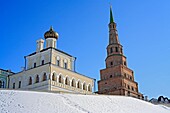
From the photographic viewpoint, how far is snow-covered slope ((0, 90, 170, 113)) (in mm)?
19531

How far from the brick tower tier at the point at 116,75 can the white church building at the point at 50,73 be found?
1275 centimetres

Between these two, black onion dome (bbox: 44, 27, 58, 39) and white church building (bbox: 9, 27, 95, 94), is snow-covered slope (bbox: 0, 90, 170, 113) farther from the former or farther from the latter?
black onion dome (bbox: 44, 27, 58, 39)

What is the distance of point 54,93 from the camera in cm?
2433

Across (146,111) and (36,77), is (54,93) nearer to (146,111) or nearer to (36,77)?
(146,111)

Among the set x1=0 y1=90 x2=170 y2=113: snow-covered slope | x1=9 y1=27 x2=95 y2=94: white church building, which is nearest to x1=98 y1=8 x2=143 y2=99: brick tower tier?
x1=9 y1=27 x2=95 y2=94: white church building

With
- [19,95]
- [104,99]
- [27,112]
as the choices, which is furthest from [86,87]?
[27,112]

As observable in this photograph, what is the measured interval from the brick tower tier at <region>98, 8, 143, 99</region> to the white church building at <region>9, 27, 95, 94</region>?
12.7m

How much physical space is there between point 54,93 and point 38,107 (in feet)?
14.6

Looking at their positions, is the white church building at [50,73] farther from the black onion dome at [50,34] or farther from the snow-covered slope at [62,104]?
the snow-covered slope at [62,104]

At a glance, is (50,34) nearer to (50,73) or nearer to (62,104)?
(50,73)

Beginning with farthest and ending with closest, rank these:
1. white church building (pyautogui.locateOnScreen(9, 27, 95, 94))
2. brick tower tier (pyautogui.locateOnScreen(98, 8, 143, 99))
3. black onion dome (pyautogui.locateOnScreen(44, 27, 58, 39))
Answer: brick tower tier (pyautogui.locateOnScreen(98, 8, 143, 99)) < black onion dome (pyautogui.locateOnScreen(44, 27, 58, 39)) < white church building (pyautogui.locateOnScreen(9, 27, 95, 94))

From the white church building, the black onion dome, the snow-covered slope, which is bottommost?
the snow-covered slope

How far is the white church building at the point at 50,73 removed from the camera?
110 ft

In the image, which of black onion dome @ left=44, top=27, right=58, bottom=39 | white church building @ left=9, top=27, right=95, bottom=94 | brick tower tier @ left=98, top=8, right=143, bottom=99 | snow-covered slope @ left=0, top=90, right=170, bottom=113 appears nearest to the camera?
snow-covered slope @ left=0, top=90, right=170, bottom=113
